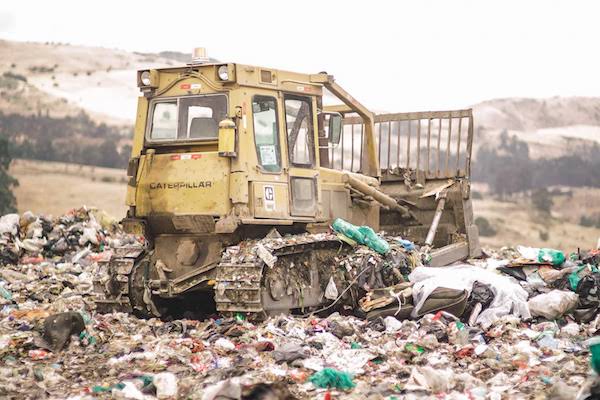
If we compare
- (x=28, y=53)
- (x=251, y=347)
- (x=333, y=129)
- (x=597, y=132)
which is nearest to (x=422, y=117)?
(x=333, y=129)

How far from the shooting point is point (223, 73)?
10.8m

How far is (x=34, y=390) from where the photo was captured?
26.1ft

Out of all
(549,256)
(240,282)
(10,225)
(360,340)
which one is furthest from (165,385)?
(10,225)

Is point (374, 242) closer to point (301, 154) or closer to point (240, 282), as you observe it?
point (301, 154)

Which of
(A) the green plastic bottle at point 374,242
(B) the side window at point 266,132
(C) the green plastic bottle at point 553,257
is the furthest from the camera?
→ (C) the green plastic bottle at point 553,257

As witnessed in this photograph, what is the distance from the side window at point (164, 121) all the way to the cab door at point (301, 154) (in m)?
1.24

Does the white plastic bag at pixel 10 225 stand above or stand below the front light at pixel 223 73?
below

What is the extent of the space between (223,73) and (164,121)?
982 millimetres

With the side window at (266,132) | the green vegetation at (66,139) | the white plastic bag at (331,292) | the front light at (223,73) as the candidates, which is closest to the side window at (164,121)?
the front light at (223,73)

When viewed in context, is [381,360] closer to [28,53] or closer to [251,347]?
[251,347]

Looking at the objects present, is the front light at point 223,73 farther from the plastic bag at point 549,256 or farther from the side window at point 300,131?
the plastic bag at point 549,256

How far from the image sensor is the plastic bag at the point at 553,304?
1062 centimetres

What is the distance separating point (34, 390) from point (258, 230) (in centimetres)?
366

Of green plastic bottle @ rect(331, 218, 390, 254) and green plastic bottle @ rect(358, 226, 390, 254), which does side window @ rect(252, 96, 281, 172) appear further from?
green plastic bottle @ rect(358, 226, 390, 254)
